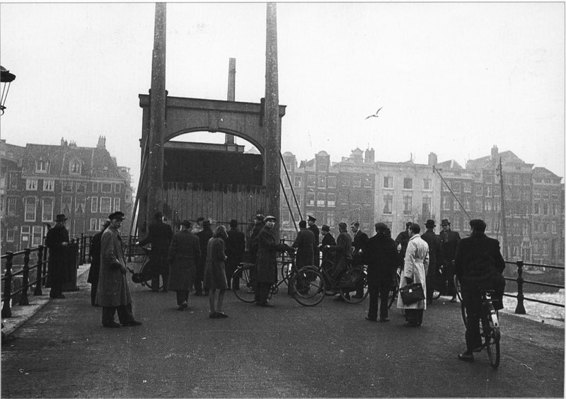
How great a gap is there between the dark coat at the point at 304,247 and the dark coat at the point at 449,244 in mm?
2954

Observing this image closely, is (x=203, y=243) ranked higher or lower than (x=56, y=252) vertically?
higher

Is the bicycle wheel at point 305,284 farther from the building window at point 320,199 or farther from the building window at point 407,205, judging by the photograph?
the building window at point 407,205

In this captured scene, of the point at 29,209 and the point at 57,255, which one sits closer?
the point at 57,255

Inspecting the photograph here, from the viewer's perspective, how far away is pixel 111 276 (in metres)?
8.20

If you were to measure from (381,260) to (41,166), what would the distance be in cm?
5443

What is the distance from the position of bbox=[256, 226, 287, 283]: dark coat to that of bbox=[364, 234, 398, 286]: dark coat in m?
1.79

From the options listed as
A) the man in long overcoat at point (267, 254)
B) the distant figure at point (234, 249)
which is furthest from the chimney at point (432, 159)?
the man in long overcoat at point (267, 254)

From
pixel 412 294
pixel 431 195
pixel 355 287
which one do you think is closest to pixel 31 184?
pixel 431 195

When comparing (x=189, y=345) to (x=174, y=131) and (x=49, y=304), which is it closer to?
(x=49, y=304)

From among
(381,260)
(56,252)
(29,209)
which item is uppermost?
(29,209)

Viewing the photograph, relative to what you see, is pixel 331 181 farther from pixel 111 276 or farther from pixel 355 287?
pixel 111 276

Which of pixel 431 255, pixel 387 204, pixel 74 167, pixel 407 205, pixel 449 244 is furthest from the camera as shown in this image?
pixel 407 205

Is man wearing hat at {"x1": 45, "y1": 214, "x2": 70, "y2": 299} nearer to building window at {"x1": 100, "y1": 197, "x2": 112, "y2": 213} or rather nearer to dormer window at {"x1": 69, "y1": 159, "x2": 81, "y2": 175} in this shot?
building window at {"x1": 100, "y1": 197, "x2": 112, "y2": 213}

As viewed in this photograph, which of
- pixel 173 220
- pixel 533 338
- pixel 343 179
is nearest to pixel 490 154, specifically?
pixel 343 179
